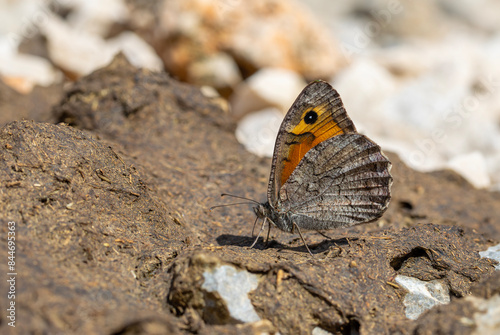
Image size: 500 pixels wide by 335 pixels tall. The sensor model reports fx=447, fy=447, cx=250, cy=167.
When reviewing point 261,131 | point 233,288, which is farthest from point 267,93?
point 233,288

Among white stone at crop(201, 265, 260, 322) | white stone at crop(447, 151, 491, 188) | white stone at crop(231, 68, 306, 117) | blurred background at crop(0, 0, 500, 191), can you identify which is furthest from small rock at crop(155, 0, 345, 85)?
white stone at crop(201, 265, 260, 322)

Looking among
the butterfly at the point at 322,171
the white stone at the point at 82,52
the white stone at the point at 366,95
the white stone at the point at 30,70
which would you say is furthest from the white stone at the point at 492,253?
the white stone at the point at 30,70

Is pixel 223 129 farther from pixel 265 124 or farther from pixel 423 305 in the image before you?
pixel 423 305

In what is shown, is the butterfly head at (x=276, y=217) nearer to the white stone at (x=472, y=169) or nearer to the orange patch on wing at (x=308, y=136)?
the orange patch on wing at (x=308, y=136)

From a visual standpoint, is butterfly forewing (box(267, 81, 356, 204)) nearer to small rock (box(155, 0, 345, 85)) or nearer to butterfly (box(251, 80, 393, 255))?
butterfly (box(251, 80, 393, 255))

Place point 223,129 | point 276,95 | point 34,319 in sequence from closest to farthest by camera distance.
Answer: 1. point 34,319
2. point 223,129
3. point 276,95

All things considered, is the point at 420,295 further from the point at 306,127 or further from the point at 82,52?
the point at 82,52

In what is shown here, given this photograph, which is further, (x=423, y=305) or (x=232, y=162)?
(x=232, y=162)

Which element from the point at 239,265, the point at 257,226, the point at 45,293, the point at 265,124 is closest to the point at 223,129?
the point at 257,226
